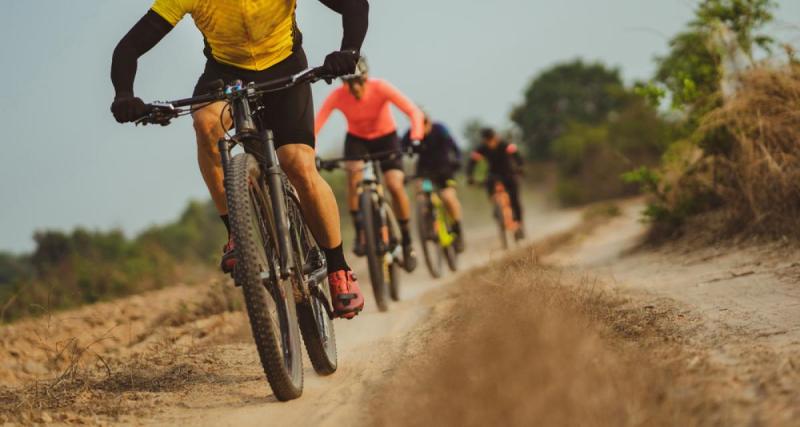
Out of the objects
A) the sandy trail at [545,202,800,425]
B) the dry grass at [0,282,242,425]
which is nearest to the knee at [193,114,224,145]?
the dry grass at [0,282,242,425]

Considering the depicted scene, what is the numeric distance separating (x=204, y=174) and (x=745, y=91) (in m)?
5.26

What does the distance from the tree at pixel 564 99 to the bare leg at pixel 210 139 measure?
5981 centimetres

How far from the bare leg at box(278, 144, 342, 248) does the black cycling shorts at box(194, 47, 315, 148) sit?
62 millimetres

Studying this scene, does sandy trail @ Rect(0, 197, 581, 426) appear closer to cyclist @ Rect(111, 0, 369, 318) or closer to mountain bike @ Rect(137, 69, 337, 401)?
mountain bike @ Rect(137, 69, 337, 401)

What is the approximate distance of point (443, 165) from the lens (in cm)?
1108

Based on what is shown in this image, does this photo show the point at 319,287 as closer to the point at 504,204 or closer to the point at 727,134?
the point at 727,134

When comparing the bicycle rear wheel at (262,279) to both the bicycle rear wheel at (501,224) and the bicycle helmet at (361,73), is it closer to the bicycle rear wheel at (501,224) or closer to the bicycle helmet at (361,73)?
the bicycle helmet at (361,73)

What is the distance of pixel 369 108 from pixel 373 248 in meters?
1.49

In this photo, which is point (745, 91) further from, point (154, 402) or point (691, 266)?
point (154, 402)

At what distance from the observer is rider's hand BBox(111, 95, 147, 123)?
3.43 m

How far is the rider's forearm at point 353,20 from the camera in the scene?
3.84 meters

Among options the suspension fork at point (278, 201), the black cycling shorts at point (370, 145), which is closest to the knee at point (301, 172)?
the suspension fork at point (278, 201)

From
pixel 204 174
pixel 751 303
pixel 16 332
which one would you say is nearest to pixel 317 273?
pixel 204 174

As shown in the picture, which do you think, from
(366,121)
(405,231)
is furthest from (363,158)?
(405,231)
